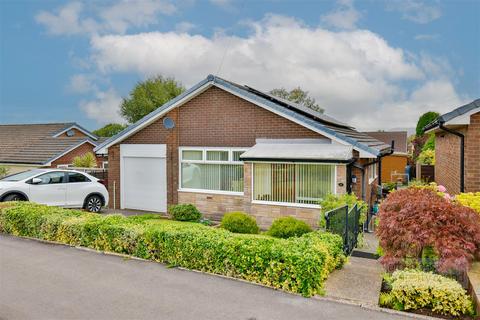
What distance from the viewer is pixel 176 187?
16250 millimetres

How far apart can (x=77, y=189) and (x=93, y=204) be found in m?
0.93

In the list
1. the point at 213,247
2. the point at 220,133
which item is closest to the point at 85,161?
the point at 220,133

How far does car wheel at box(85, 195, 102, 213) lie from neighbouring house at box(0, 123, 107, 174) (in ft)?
35.5

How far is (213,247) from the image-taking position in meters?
7.79

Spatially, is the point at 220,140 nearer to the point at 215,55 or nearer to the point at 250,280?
the point at 215,55

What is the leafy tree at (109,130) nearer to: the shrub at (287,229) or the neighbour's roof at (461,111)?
the shrub at (287,229)

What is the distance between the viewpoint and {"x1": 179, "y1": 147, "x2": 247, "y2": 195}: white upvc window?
14945 millimetres

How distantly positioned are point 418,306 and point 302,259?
6.36ft

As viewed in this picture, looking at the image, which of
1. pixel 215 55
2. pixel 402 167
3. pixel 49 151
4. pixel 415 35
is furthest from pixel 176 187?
pixel 402 167

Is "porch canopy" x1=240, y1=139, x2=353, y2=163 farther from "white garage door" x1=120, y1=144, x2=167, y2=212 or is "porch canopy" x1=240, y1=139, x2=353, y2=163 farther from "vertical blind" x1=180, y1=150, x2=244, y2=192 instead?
"white garage door" x1=120, y1=144, x2=167, y2=212

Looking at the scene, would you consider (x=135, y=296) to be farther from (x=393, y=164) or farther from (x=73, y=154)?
(x=393, y=164)

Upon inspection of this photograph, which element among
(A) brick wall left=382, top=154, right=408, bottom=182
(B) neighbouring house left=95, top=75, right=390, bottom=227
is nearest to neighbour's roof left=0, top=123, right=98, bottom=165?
(B) neighbouring house left=95, top=75, right=390, bottom=227

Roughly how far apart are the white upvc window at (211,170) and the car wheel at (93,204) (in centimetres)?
378

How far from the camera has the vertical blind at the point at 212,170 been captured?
49.1 ft
